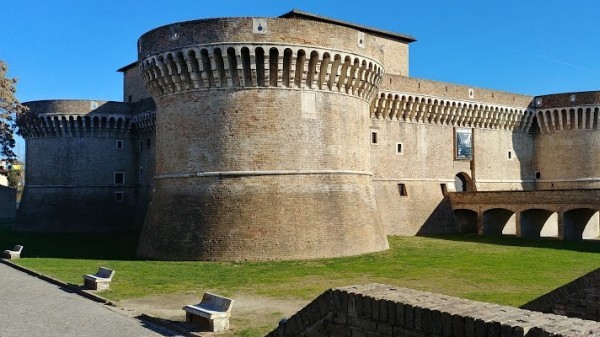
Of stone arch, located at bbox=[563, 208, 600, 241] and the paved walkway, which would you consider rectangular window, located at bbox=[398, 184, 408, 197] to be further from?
the paved walkway

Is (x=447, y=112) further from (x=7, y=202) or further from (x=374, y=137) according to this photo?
(x=7, y=202)

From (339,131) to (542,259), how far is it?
9.33m

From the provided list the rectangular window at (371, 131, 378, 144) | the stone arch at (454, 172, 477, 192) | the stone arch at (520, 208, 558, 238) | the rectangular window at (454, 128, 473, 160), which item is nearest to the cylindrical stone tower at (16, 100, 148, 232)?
the rectangular window at (371, 131, 378, 144)

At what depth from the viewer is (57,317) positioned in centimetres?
1234

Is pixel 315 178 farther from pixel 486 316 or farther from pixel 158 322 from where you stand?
pixel 486 316

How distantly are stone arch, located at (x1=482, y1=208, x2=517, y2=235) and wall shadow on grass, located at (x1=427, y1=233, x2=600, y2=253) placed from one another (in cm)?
163

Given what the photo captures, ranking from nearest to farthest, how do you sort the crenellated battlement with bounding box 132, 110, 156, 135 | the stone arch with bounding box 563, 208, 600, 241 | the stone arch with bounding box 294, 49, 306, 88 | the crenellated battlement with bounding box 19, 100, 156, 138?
1. the stone arch with bounding box 294, 49, 306, 88
2. the stone arch with bounding box 563, 208, 600, 241
3. the crenellated battlement with bounding box 132, 110, 156, 135
4. the crenellated battlement with bounding box 19, 100, 156, 138

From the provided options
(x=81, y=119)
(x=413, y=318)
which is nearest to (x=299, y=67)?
(x=413, y=318)

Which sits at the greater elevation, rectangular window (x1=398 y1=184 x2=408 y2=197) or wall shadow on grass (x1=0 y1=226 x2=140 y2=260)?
rectangular window (x1=398 y1=184 x2=408 y2=197)

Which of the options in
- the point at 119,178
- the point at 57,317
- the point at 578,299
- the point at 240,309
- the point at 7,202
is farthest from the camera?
the point at 7,202

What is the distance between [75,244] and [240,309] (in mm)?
18371

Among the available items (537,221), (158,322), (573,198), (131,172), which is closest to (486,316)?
(158,322)

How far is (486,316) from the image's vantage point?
5785 mm

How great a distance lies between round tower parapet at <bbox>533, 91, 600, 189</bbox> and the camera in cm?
3869
